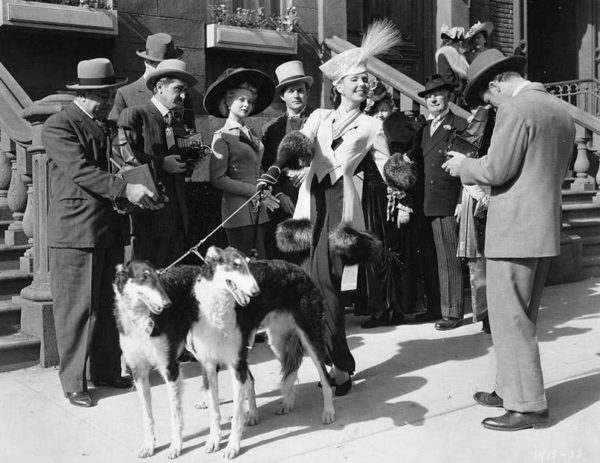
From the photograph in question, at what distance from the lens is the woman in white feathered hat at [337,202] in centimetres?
557

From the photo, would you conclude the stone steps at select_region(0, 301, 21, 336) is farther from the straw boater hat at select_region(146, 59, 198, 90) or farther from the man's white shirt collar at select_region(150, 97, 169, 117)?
the straw boater hat at select_region(146, 59, 198, 90)

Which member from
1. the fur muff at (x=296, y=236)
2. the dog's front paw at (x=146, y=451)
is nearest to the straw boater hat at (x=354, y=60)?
the fur muff at (x=296, y=236)

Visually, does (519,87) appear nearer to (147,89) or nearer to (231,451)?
(231,451)

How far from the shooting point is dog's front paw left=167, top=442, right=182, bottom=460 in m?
4.52

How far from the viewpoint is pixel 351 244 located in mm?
5520

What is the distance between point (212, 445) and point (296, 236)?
1.66 meters

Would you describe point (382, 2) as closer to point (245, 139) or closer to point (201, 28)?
point (201, 28)

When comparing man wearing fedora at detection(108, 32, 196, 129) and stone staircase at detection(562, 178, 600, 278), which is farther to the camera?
stone staircase at detection(562, 178, 600, 278)

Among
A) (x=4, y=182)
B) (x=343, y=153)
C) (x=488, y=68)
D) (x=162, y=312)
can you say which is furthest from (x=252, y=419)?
(x=4, y=182)

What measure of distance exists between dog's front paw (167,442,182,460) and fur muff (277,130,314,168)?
1979 millimetres

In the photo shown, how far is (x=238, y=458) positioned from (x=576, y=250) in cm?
710

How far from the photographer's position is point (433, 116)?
8000mm

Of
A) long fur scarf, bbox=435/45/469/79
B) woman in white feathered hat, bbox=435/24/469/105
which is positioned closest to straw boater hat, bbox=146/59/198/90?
woman in white feathered hat, bbox=435/24/469/105

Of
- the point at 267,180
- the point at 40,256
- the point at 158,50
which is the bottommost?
the point at 40,256
